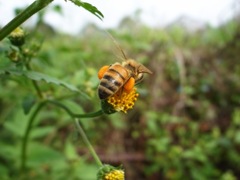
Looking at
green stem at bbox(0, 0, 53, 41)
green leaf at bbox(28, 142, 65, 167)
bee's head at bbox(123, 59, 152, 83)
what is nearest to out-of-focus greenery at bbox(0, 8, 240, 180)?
green leaf at bbox(28, 142, 65, 167)

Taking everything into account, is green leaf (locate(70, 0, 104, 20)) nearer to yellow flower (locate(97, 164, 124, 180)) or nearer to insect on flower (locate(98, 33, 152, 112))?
insect on flower (locate(98, 33, 152, 112))

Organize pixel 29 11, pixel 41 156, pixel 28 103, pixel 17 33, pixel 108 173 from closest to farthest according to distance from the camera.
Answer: pixel 29 11
pixel 108 173
pixel 17 33
pixel 28 103
pixel 41 156

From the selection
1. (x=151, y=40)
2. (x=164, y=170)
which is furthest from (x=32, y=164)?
(x=151, y=40)

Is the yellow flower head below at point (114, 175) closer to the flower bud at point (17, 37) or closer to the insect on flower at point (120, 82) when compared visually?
the insect on flower at point (120, 82)

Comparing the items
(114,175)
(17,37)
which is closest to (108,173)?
(114,175)

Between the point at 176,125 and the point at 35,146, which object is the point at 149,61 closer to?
the point at 176,125

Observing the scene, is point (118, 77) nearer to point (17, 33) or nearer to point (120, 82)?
point (120, 82)
